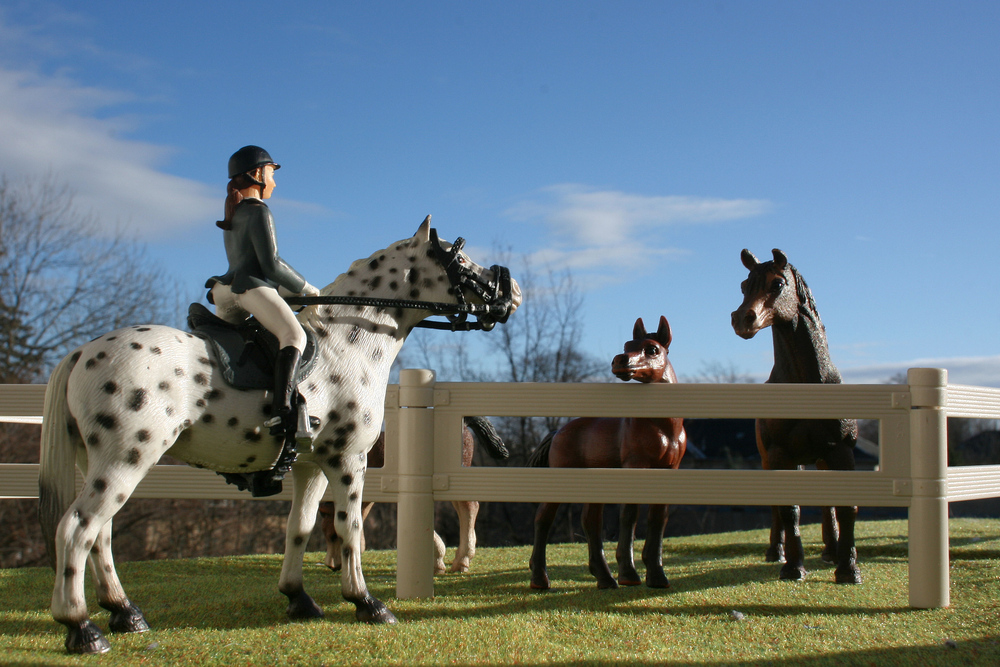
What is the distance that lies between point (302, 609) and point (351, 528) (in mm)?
556

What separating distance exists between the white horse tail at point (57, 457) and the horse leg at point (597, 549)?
3.26m

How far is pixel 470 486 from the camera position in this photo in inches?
193

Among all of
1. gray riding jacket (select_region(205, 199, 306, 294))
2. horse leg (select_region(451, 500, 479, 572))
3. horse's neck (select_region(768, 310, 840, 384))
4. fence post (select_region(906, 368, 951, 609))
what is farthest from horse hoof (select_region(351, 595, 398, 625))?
horse's neck (select_region(768, 310, 840, 384))

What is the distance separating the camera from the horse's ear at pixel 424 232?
15.2 feet

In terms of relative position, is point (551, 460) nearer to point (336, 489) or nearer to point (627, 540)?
point (627, 540)

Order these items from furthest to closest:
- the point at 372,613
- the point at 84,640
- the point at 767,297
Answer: the point at 767,297
the point at 372,613
the point at 84,640

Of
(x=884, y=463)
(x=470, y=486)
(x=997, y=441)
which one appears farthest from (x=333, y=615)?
(x=997, y=441)

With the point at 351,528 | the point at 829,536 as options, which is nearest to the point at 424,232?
the point at 351,528

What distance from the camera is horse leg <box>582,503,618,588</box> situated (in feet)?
17.6

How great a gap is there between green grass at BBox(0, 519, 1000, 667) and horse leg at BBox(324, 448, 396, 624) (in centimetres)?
15

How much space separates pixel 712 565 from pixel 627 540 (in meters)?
1.89

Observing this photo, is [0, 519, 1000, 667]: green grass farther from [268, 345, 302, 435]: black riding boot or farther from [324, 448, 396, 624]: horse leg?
[268, 345, 302, 435]: black riding boot

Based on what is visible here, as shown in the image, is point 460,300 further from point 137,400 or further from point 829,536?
point 829,536

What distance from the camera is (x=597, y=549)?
542 cm
